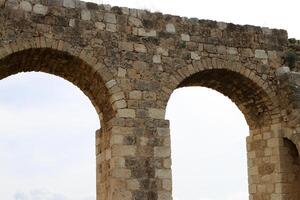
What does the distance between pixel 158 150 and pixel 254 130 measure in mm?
3073

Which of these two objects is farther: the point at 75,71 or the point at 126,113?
the point at 75,71

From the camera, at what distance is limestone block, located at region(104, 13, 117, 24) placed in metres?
11.2

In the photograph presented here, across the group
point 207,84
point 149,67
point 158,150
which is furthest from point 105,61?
point 207,84

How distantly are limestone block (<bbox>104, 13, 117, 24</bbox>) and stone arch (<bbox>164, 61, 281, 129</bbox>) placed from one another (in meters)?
1.55

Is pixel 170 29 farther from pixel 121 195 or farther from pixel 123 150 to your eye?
pixel 121 195

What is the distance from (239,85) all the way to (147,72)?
2277mm

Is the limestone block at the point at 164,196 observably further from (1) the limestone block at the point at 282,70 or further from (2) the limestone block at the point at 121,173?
(1) the limestone block at the point at 282,70

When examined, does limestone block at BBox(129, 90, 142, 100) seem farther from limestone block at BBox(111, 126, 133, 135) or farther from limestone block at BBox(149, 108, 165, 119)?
limestone block at BBox(111, 126, 133, 135)

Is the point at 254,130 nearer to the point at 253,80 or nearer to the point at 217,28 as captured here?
the point at 253,80

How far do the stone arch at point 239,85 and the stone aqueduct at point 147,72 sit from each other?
0.02m

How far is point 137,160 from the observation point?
10672 millimetres

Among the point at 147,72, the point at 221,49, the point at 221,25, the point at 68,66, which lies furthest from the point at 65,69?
the point at 221,25

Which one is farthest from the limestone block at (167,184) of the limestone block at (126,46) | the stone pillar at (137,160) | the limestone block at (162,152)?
the limestone block at (126,46)

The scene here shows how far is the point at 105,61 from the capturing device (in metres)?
10.9
